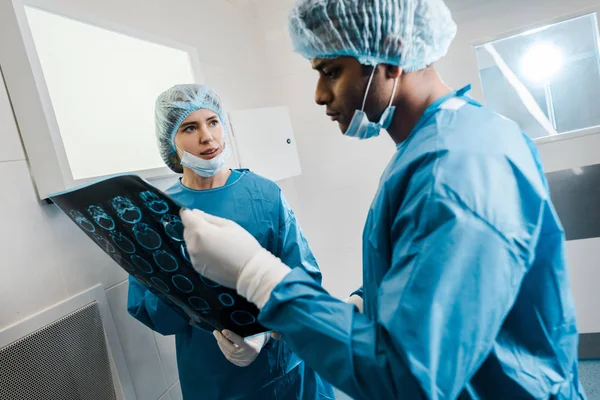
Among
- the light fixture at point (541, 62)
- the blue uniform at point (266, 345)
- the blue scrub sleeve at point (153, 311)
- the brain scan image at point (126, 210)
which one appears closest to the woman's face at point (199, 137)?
the blue uniform at point (266, 345)

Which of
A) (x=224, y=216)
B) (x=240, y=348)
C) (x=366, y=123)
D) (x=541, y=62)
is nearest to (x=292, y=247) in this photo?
(x=224, y=216)

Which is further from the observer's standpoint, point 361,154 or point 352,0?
point 361,154

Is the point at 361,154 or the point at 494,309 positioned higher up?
the point at 361,154

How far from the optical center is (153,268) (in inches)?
33.4

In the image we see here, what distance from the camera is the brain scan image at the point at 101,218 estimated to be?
2.55 ft

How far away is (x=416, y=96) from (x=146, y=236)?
612 millimetres

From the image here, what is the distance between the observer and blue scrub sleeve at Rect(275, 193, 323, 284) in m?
1.24

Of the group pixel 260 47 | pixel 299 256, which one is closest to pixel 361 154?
pixel 260 47

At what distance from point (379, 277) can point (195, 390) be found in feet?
2.59

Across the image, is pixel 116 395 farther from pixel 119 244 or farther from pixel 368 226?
pixel 368 226

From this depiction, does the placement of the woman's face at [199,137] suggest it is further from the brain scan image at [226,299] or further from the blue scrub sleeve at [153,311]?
the brain scan image at [226,299]

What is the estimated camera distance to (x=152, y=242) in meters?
0.79

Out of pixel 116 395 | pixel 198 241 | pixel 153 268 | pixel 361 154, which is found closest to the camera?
pixel 198 241

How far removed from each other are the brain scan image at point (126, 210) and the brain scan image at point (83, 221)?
0.13 meters
